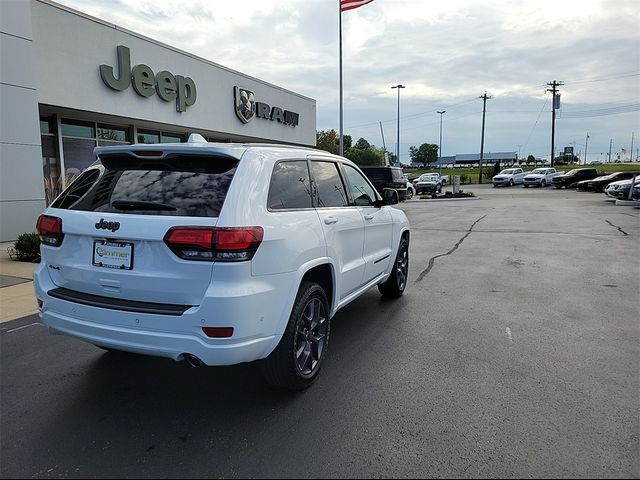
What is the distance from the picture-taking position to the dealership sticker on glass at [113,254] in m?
3.03

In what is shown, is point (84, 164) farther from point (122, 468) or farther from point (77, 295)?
point (122, 468)

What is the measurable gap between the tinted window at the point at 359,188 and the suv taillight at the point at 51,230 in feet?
8.73

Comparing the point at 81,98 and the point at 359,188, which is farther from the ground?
the point at 81,98

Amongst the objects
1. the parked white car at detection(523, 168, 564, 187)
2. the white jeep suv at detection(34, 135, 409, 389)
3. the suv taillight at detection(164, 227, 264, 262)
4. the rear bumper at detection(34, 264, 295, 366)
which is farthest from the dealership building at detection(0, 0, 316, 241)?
the parked white car at detection(523, 168, 564, 187)

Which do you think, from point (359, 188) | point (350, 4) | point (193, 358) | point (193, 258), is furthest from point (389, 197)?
point (350, 4)

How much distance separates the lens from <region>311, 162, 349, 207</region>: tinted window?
412cm

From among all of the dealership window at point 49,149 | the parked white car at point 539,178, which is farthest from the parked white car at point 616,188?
the dealership window at point 49,149

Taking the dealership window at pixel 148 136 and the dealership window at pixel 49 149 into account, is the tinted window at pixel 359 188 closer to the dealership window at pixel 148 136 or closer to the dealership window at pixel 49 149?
the dealership window at pixel 49 149

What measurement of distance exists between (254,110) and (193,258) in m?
22.1

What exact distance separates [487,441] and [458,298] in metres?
3.56

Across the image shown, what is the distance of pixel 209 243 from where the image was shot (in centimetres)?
286

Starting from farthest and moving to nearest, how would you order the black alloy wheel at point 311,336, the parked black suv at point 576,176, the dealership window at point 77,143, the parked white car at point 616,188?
the parked black suv at point 576,176
the parked white car at point 616,188
the dealership window at point 77,143
the black alloy wheel at point 311,336

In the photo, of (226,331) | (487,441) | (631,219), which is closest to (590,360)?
(487,441)

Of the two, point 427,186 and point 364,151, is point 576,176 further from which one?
point 364,151
